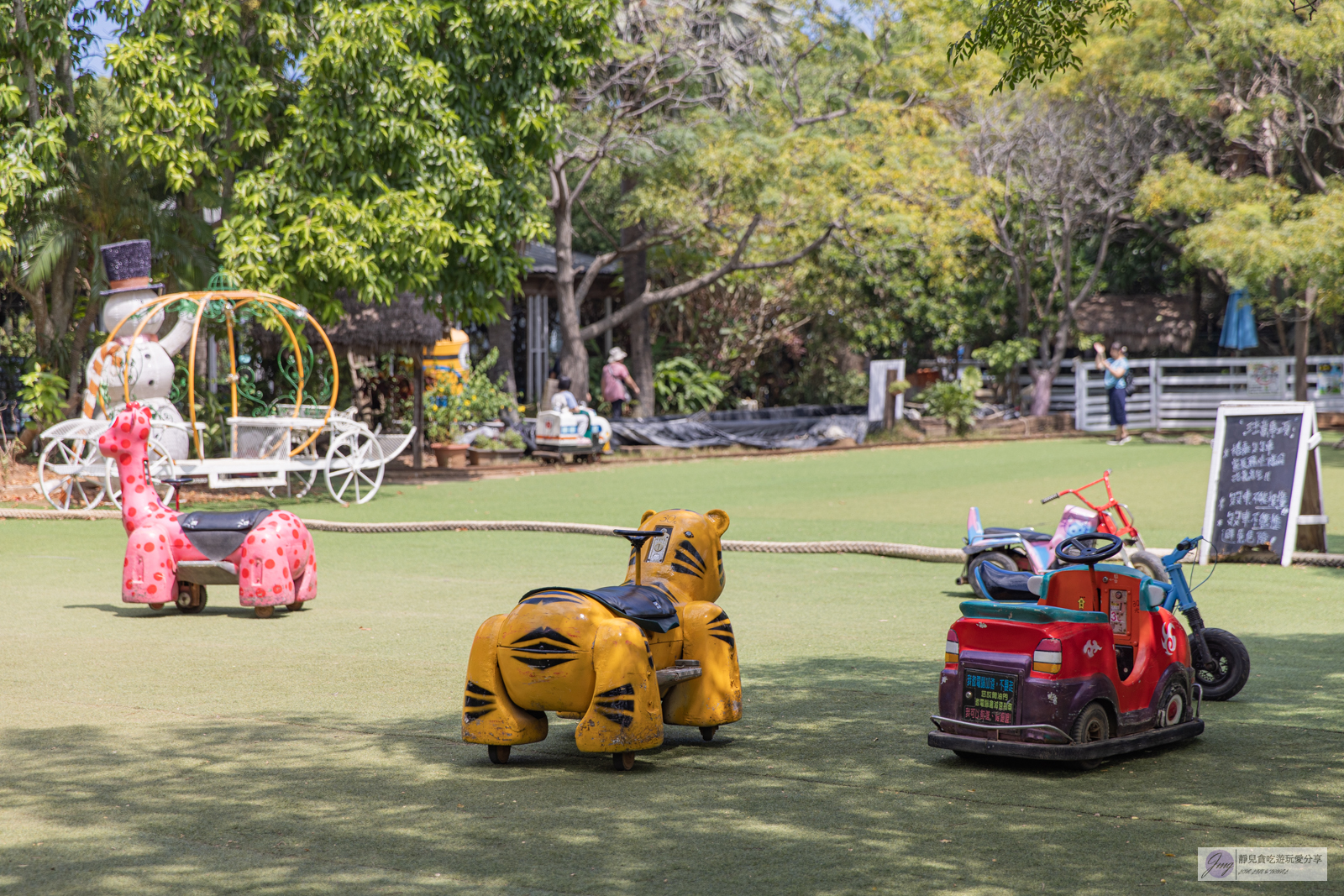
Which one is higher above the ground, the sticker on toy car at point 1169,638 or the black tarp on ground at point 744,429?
the black tarp on ground at point 744,429

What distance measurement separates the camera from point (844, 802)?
14.5ft

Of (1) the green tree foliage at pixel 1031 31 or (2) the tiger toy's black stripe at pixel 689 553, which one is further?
(1) the green tree foliage at pixel 1031 31

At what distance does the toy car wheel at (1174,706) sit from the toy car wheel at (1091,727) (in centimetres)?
31

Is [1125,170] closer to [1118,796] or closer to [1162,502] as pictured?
[1162,502]

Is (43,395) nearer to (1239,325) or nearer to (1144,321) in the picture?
(1239,325)

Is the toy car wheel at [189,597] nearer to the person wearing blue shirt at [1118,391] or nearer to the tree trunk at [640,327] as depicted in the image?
the tree trunk at [640,327]

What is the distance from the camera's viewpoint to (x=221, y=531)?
8.45 metres

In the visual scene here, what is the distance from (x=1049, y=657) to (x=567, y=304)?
20234 mm

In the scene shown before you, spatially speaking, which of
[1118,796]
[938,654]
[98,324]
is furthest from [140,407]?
[98,324]

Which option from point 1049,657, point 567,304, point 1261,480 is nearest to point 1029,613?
point 1049,657

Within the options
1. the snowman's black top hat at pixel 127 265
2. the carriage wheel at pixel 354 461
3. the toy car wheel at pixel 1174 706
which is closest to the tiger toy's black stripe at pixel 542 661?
the toy car wheel at pixel 1174 706

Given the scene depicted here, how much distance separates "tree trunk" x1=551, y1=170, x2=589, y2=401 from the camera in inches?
944

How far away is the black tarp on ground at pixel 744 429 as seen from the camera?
2392cm

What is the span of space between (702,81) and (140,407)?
17855mm
